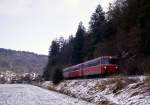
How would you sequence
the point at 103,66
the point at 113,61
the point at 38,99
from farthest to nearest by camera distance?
the point at 113,61 < the point at 103,66 < the point at 38,99

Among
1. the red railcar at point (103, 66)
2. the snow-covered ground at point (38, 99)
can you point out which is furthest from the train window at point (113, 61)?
the snow-covered ground at point (38, 99)

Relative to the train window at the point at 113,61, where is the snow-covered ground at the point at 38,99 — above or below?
below

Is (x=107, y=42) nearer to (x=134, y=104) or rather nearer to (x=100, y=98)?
(x=100, y=98)

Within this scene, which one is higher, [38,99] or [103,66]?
[103,66]

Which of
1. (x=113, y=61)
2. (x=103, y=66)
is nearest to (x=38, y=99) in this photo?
(x=103, y=66)

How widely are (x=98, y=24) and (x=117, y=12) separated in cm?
1920

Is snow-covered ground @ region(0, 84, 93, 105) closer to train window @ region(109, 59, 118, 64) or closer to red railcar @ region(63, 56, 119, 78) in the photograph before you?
red railcar @ region(63, 56, 119, 78)

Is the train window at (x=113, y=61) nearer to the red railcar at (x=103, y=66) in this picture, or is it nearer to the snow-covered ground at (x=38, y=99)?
the red railcar at (x=103, y=66)

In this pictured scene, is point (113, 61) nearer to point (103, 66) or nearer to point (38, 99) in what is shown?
point (103, 66)

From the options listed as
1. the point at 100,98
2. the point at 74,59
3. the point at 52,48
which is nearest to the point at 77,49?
the point at 74,59

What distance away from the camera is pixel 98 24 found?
284ft

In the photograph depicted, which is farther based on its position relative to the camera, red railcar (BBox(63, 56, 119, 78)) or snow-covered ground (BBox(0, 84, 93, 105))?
red railcar (BBox(63, 56, 119, 78))

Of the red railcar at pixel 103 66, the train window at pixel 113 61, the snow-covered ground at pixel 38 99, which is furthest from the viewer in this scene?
the train window at pixel 113 61

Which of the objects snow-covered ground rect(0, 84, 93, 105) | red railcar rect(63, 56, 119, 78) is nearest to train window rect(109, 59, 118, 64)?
red railcar rect(63, 56, 119, 78)
